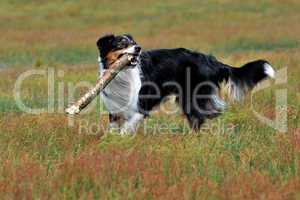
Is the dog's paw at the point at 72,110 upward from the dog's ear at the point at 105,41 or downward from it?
downward

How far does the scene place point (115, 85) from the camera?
8062 millimetres

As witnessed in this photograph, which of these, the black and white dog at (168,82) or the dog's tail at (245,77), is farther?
the dog's tail at (245,77)

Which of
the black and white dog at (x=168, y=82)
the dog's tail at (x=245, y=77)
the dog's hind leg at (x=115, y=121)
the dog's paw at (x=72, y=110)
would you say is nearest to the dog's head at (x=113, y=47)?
the black and white dog at (x=168, y=82)

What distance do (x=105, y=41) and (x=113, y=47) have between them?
4.9 inches

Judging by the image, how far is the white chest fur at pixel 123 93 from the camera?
8016 millimetres

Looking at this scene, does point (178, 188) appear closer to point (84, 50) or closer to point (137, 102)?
point (137, 102)

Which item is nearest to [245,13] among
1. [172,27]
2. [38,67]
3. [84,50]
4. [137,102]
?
[172,27]

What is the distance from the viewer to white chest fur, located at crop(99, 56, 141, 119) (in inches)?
316

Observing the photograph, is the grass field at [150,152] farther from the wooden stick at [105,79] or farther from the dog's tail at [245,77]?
the wooden stick at [105,79]

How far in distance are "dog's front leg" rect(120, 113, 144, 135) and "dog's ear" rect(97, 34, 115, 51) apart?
964 millimetres

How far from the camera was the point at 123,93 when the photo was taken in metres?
8.03

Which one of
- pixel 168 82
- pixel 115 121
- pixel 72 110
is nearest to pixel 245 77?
pixel 168 82

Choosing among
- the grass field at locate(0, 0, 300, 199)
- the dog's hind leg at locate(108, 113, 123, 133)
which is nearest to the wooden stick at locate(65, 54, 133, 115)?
the grass field at locate(0, 0, 300, 199)

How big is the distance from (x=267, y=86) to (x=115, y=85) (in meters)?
3.97
